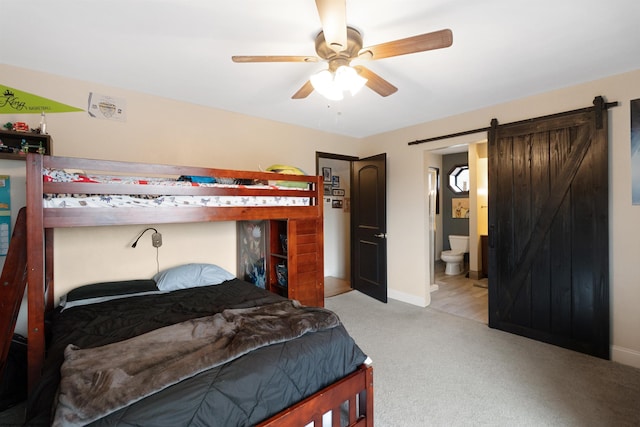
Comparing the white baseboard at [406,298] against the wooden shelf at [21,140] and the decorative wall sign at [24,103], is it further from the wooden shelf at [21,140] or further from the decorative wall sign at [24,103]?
the decorative wall sign at [24,103]

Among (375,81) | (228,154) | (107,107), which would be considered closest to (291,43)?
(375,81)

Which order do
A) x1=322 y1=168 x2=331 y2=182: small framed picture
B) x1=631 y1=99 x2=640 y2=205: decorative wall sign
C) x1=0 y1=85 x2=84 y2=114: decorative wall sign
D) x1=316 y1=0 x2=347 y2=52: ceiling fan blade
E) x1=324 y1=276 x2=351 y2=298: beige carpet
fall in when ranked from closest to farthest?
1. x1=316 y1=0 x2=347 y2=52: ceiling fan blade
2. x1=0 y1=85 x2=84 y2=114: decorative wall sign
3. x1=631 y1=99 x2=640 y2=205: decorative wall sign
4. x1=324 y1=276 x2=351 y2=298: beige carpet
5. x1=322 y1=168 x2=331 y2=182: small framed picture

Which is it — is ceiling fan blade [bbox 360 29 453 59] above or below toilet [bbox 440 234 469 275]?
above

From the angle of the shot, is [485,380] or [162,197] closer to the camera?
[162,197]

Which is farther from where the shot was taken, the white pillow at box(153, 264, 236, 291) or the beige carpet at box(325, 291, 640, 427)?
the white pillow at box(153, 264, 236, 291)

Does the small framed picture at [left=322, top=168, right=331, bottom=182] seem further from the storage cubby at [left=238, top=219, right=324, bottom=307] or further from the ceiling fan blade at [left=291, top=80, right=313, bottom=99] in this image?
the ceiling fan blade at [left=291, top=80, right=313, bottom=99]

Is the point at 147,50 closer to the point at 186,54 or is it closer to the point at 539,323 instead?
the point at 186,54

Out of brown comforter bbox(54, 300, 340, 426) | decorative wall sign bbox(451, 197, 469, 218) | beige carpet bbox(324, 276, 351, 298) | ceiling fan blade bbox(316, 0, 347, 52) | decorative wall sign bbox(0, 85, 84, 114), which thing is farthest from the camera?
decorative wall sign bbox(451, 197, 469, 218)

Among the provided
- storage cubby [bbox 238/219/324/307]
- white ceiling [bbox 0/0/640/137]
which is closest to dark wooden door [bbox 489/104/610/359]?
white ceiling [bbox 0/0/640/137]

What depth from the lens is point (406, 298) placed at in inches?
155

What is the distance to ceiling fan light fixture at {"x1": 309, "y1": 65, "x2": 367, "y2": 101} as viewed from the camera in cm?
169

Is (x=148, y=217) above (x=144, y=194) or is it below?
below

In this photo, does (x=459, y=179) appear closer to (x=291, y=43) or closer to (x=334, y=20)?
(x=291, y=43)

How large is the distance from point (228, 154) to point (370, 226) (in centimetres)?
218
